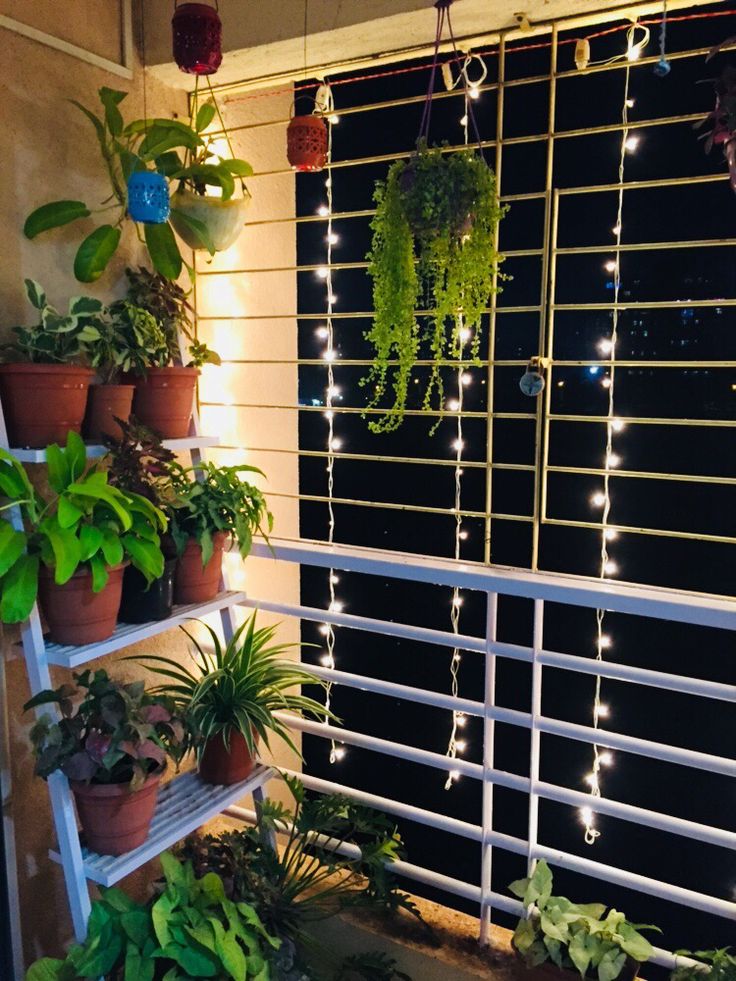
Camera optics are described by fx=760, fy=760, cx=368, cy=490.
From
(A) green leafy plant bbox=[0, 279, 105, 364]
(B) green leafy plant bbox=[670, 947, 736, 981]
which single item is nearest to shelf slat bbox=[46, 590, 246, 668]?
(A) green leafy plant bbox=[0, 279, 105, 364]

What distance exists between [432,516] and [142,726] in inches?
67.0

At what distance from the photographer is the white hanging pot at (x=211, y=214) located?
2232mm

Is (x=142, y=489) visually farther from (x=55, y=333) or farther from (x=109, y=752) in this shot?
(x=109, y=752)

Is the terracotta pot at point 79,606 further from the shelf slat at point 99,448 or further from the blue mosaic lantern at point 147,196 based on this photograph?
the blue mosaic lantern at point 147,196

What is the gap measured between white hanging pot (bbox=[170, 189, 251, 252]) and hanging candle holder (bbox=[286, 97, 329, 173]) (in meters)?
0.22

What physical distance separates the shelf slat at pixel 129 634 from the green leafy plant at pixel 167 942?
20.1 inches

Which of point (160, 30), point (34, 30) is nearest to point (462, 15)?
point (160, 30)

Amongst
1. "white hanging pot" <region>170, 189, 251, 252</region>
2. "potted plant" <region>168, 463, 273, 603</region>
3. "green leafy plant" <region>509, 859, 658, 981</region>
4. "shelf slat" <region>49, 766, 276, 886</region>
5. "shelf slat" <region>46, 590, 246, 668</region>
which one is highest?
"white hanging pot" <region>170, 189, 251, 252</region>

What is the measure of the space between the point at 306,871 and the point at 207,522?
1.07 metres

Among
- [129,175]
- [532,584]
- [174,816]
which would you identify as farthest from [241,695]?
[129,175]

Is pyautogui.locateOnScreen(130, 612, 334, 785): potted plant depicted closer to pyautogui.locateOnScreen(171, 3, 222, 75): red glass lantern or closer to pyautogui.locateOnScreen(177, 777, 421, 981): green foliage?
pyautogui.locateOnScreen(177, 777, 421, 981): green foliage

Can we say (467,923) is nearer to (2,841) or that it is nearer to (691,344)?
(2,841)

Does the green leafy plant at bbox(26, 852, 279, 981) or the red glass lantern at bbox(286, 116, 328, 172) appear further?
the red glass lantern at bbox(286, 116, 328, 172)

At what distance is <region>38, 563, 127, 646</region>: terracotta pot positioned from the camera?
1.76 meters
